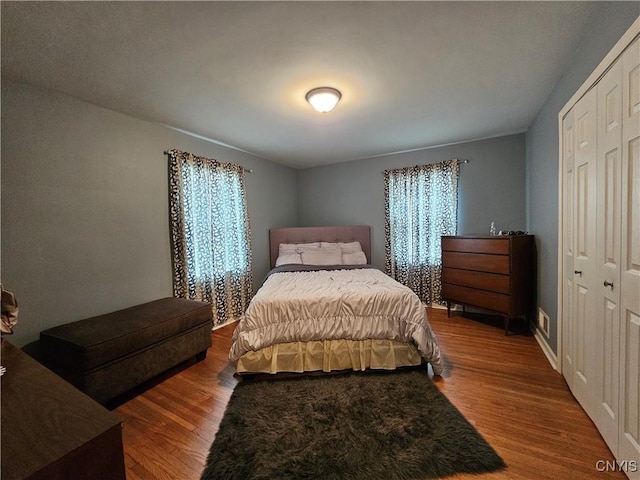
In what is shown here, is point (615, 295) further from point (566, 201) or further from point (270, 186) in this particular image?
point (270, 186)

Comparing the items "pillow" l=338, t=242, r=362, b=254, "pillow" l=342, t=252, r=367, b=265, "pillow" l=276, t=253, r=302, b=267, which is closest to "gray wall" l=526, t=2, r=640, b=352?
"pillow" l=342, t=252, r=367, b=265

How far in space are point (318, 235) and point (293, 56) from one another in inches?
112

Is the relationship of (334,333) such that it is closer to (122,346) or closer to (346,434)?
(346,434)

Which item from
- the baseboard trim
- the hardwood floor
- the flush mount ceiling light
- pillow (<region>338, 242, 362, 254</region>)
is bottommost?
the hardwood floor

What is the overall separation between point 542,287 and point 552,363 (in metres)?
0.73

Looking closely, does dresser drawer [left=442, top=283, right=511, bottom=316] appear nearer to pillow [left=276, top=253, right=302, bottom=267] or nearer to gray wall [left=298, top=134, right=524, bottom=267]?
gray wall [left=298, top=134, right=524, bottom=267]

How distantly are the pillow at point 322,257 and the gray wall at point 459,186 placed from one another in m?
0.83

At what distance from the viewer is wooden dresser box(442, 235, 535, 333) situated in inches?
109

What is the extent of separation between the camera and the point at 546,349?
2.38m

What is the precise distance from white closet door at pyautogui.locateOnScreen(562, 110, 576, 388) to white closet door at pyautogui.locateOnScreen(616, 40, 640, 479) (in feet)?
2.10

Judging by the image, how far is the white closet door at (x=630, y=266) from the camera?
1146 millimetres

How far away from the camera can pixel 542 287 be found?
258cm

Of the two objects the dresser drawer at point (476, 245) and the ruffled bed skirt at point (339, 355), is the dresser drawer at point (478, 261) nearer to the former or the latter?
the dresser drawer at point (476, 245)
